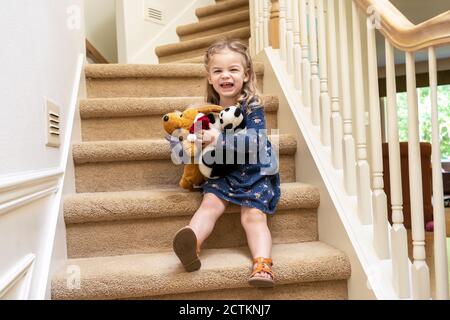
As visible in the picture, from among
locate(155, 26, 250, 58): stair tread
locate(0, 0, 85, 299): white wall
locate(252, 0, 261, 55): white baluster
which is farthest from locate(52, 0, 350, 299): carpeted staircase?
locate(155, 26, 250, 58): stair tread

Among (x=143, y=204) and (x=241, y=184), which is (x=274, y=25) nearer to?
(x=241, y=184)

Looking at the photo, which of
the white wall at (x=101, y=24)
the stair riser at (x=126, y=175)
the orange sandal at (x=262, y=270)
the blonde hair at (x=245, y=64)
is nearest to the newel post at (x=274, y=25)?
the blonde hair at (x=245, y=64)

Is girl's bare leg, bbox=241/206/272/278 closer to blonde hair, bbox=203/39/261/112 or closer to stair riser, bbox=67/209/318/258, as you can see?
stair riser, bbox=67/209/318/258

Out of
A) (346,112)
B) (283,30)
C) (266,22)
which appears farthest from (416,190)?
(266,22)

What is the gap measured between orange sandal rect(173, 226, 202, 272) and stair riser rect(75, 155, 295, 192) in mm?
494

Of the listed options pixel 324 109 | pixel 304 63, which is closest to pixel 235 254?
pixel 324 109

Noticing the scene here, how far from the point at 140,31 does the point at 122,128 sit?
1.95 m

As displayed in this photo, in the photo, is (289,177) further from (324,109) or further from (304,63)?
(304,63)

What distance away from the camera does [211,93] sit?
152 cm

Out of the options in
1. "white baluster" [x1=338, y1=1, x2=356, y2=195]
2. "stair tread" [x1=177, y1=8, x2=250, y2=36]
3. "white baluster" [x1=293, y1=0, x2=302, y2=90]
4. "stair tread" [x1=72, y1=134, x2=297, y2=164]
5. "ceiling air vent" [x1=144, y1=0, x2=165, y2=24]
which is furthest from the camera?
"ceiling air vent" [x1=144, y1=0, x2=165, y2=24]

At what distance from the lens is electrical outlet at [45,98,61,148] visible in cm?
121
